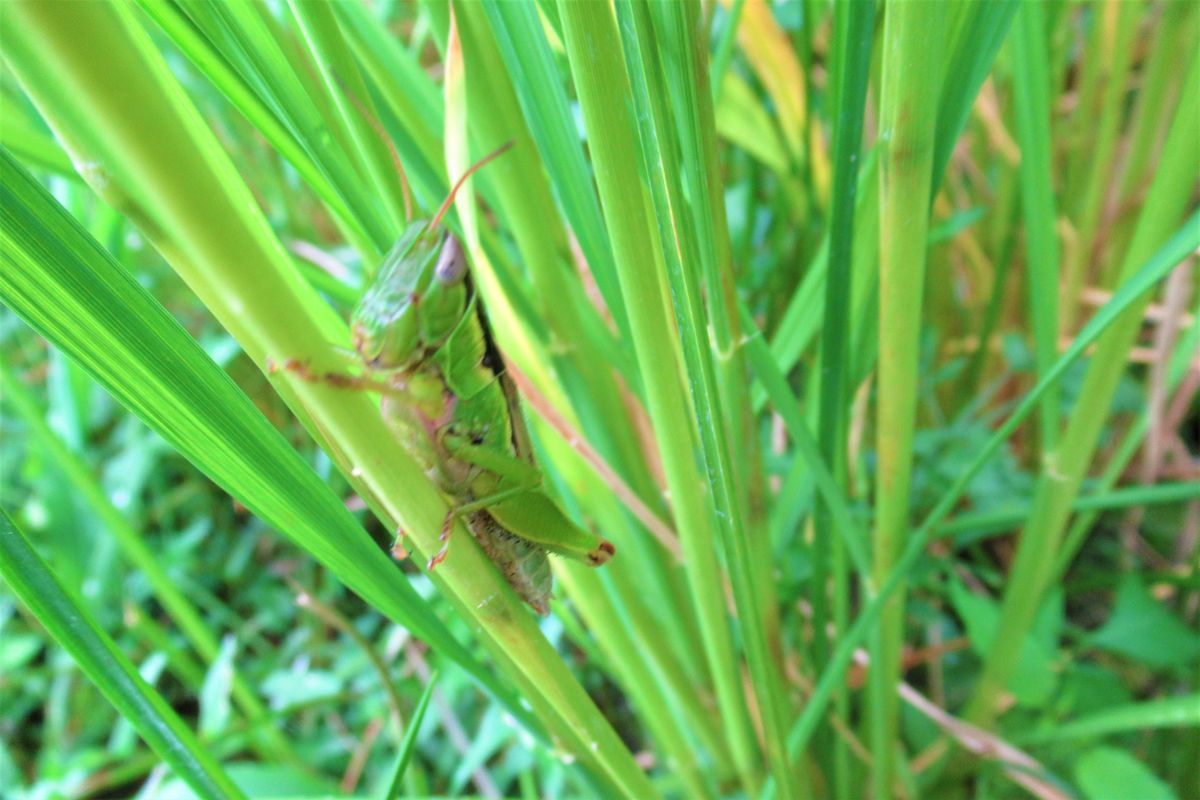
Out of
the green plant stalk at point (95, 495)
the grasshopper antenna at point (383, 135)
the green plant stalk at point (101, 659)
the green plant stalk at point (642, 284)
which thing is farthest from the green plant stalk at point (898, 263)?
the green plant stalk at point (95, 495)

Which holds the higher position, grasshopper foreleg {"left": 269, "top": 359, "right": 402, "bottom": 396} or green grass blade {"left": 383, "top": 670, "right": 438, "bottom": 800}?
grasshopper foreleg {"left": 269, "top": 359, "right": 402, "bottom": 396}

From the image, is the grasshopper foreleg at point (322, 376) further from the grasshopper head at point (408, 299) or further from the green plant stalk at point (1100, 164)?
the green plant stalk at point (1100, 164)

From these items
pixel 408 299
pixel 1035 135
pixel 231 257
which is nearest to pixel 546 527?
pixel 408 299

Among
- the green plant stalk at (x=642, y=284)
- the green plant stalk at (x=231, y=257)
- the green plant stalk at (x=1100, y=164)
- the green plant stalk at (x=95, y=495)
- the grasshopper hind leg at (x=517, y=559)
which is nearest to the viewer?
the green plant stalk at (x=231, y=257)

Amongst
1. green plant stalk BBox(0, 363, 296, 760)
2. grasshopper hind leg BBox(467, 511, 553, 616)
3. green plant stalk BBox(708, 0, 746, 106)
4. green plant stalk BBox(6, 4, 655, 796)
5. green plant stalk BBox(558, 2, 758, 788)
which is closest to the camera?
green plant stalk BBox(6, 4, 655, 796)

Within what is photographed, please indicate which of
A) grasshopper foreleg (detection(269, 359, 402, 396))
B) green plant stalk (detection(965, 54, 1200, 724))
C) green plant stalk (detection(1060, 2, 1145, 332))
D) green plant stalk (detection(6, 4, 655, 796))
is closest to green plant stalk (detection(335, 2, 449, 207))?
green plant stalk (detection(6, 4, 655, 796))

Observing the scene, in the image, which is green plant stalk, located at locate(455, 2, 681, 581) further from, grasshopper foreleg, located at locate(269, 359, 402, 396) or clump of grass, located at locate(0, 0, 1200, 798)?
grasshopper foreleg, located at locate(269, 359, 402, 396)

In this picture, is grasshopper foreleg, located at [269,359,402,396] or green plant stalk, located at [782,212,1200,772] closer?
grasshopper foreleg, located at [269,359,402,396]
